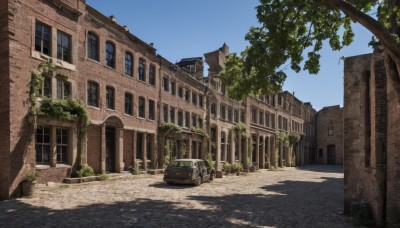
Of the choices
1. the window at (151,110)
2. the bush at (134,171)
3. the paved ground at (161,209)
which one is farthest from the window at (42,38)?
the window at (151,110)

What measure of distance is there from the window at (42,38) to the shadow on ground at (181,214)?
756 centimetres

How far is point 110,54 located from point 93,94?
3.47m

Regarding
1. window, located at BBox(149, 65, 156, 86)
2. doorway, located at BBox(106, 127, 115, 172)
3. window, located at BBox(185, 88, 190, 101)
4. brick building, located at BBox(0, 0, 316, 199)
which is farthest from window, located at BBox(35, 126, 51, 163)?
window, located at BBox(185, 88, 190, 101)

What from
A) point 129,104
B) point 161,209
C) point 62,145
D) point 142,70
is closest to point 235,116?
point 142,70

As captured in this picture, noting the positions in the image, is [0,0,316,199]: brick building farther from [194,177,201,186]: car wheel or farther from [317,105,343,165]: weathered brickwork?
[317,105,343,165]: weathered brickwork

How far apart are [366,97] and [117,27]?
55.6 ft

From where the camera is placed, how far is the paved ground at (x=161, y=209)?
32.1ft

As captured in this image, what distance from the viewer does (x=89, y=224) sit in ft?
30.2

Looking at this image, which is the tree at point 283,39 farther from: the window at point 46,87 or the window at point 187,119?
the window at point 187,119

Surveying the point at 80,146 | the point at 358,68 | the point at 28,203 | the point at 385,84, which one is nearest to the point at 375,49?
the point at 385,84

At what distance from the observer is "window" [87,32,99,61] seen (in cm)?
2062

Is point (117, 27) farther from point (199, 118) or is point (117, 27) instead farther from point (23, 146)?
point (199, 118)

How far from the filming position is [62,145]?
1803 centimetres

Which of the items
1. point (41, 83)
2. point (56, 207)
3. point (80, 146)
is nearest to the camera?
point (56, 207)
